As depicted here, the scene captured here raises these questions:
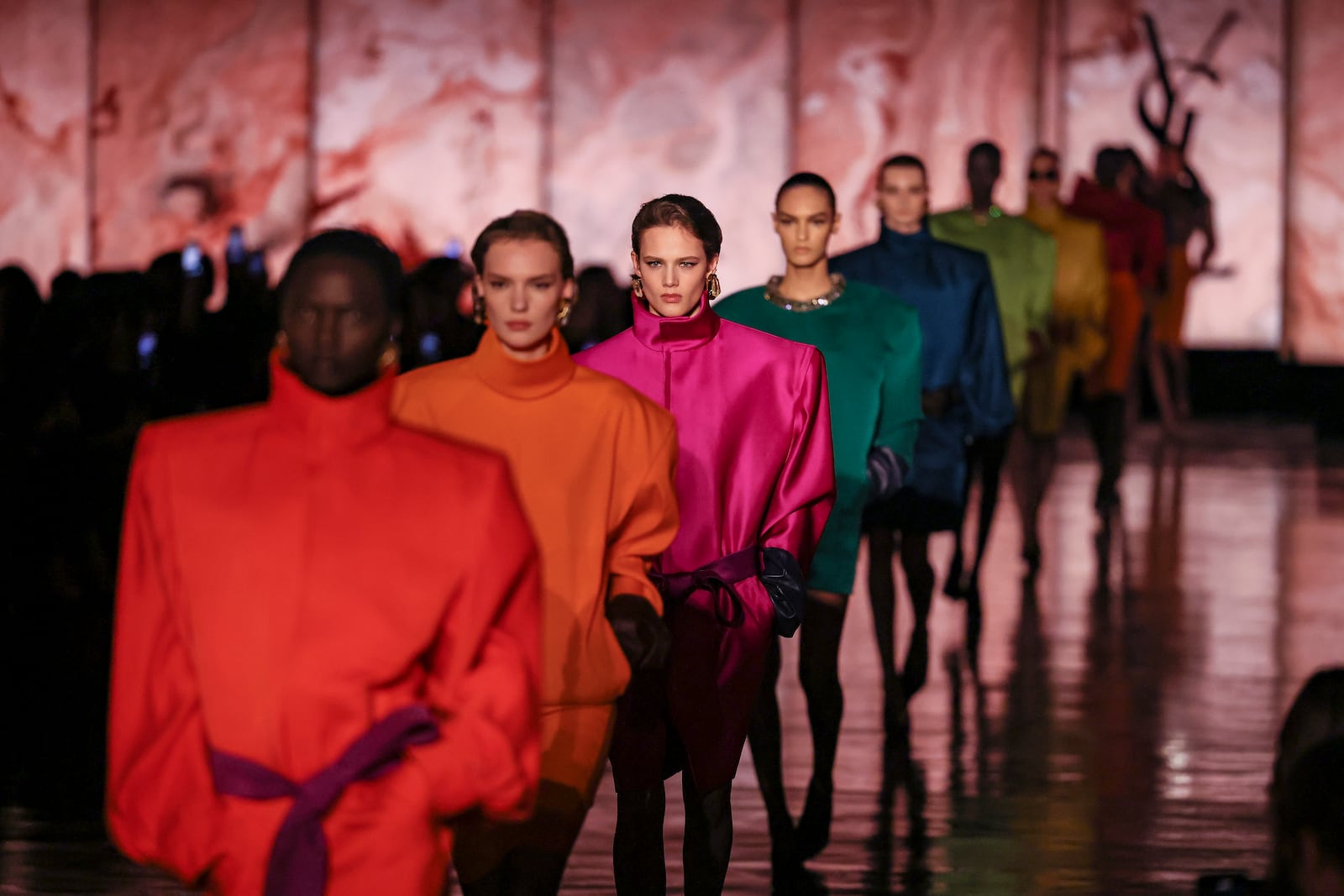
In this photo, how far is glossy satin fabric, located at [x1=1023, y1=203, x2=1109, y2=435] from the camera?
970 cm

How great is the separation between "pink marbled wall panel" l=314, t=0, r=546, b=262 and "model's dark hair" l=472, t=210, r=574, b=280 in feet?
42.1

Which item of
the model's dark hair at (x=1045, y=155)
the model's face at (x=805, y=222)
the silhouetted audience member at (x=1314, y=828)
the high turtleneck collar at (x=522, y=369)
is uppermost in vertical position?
the model's dark hair at (x=1045, y=155)

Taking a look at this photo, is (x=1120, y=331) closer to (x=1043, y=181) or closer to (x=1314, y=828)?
(x=1043, y=181)

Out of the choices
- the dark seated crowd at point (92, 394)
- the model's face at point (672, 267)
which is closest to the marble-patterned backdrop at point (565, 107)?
the dark seated crowd at point (92, 394)

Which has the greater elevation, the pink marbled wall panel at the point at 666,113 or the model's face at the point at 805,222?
the pink marbled wall panel at the point at 666,113

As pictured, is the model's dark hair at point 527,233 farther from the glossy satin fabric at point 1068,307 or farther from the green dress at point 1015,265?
the glossy satin fabric at point 1068,307

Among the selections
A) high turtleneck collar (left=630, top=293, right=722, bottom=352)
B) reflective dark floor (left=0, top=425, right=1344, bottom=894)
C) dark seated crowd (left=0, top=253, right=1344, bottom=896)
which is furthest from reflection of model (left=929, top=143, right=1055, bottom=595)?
high turtleneck collar (left=630, top=293, right=722, bottom=352)

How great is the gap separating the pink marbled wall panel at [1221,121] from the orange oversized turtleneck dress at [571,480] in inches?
521

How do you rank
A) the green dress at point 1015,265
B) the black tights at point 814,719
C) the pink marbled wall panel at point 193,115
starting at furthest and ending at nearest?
1. the pink marbled wall panel at point 193,115
2. the green dress at point 1015,265
3. the black tights at point 814,719

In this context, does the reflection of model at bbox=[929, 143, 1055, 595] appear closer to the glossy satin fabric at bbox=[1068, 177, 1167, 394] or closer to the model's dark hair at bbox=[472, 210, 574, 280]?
the glossy satin fabric at bbox=[1068, 177, 1167, 394]

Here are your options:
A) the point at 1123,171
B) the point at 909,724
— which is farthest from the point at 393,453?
the point at 1123,171

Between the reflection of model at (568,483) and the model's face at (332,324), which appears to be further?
the reflection of model at (568,483)

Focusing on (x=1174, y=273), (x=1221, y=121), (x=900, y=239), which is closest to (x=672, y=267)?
(x=900, y=239)

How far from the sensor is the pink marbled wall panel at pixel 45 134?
53.3ft
